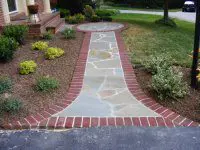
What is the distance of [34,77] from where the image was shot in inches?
231

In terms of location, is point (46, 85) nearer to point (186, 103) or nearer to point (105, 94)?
point (105, 94)

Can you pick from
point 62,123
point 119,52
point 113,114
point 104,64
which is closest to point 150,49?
point 119,52

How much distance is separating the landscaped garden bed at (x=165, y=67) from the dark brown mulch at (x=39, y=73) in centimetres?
149

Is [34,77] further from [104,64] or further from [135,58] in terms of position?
[135,58]

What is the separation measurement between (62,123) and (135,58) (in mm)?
3430

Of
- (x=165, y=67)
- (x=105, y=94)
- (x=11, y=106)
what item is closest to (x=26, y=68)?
(x=11, y=106)

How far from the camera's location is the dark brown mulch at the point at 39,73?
189 inches

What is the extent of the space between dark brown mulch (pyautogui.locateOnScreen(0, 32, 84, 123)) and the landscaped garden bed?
1.49 m

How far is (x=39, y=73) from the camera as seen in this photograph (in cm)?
610

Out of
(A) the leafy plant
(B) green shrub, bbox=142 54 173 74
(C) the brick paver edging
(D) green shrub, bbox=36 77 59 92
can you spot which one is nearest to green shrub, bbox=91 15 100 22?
(A) the leafy plant

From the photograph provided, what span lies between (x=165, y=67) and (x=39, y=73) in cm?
259

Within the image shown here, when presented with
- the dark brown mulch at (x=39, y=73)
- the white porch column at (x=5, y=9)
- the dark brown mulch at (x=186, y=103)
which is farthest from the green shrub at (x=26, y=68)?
the white porch column at (x=5, y=9)

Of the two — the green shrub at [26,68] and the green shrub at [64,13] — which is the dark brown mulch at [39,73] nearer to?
the green shrub at [26,68]

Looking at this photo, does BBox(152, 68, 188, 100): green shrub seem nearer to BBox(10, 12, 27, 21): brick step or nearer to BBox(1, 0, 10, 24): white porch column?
BBox(1, 0, 10, 24): white porch column
